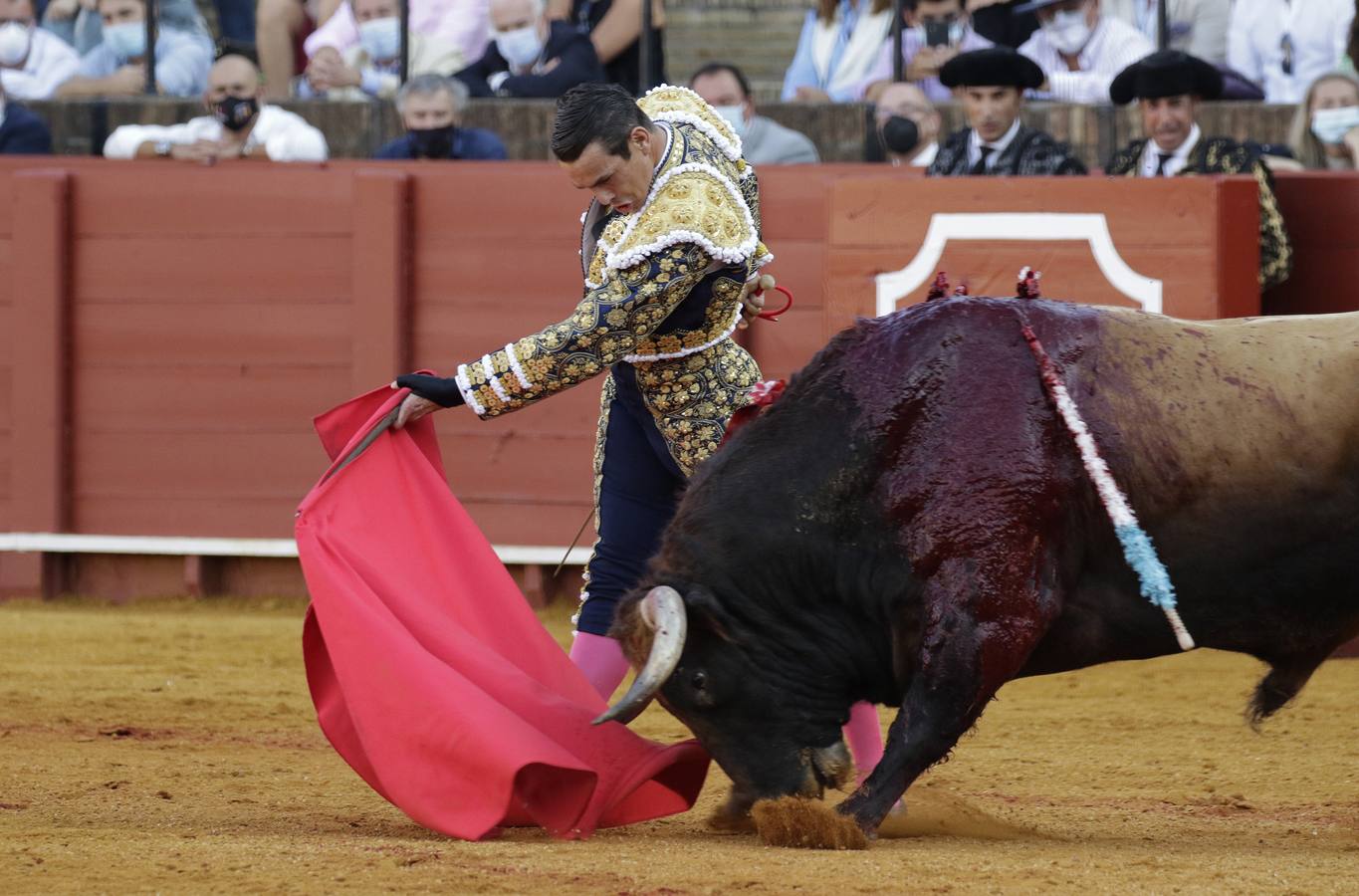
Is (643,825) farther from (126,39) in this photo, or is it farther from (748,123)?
(126,39)

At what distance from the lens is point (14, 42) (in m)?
8.67

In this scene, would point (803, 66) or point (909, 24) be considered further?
point (803, 66)

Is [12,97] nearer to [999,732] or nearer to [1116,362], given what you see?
[999,732]

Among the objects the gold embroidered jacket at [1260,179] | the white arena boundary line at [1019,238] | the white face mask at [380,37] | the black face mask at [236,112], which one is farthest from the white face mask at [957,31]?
the black face mask at [236,112]

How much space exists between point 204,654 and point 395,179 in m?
1.84

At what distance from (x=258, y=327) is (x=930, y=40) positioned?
8.86ft

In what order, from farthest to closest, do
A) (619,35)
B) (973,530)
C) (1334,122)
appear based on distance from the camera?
(619,35) → (1334,122) → (973,530)

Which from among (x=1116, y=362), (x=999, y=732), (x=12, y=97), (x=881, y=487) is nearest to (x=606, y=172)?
(x=881, y=487)

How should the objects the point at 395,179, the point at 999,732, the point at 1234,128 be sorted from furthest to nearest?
the point at 1234,128 → the point at 395,179 → the point at 999,732

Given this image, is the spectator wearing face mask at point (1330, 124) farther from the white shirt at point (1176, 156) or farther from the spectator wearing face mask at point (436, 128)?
the spectator wearing face mask at point (436, 128)

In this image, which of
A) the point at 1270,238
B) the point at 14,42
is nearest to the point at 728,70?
the point at 1270,238

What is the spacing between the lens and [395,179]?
6859 millimetres

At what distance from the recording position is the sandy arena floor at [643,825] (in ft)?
9.75

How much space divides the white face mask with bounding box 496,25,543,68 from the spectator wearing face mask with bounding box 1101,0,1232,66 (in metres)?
2.21
